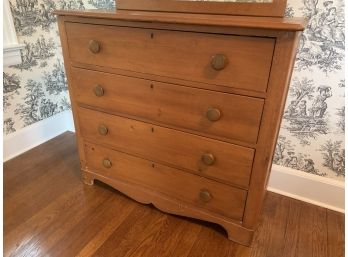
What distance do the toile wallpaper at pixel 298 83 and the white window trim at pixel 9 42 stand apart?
41mm

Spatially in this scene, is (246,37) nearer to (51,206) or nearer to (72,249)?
(72,249)

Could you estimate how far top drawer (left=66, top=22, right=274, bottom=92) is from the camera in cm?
92

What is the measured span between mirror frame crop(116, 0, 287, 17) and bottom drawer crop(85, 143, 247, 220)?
0.70 m

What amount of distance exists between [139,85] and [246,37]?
0.47 meters

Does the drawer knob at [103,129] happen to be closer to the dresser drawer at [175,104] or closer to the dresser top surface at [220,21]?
the dresser drawer at [175,104]

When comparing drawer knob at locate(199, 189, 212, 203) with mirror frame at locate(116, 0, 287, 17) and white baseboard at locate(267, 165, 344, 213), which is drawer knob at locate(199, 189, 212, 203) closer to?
white baseboard at locate(267, 165, 344, 213)

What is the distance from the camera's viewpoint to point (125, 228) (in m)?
1.37

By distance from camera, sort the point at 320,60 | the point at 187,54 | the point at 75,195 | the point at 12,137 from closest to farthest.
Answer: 1. the point at 187,54
2. the point at 320,60
3. the point at 75,195
4. the point at 12,137

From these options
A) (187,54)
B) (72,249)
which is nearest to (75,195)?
(72,249)

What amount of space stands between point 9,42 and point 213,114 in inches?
54.4

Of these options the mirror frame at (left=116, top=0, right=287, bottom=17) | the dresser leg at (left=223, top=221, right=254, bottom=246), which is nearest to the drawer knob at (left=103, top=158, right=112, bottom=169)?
the dresser leg at (left=223, top=221, right=254, bottom=246)

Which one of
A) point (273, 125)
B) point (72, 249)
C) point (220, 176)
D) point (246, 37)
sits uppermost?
point (246, 37)

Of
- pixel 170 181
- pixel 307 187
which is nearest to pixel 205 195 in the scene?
pixel 170 181

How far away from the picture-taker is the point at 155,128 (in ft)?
3.99
